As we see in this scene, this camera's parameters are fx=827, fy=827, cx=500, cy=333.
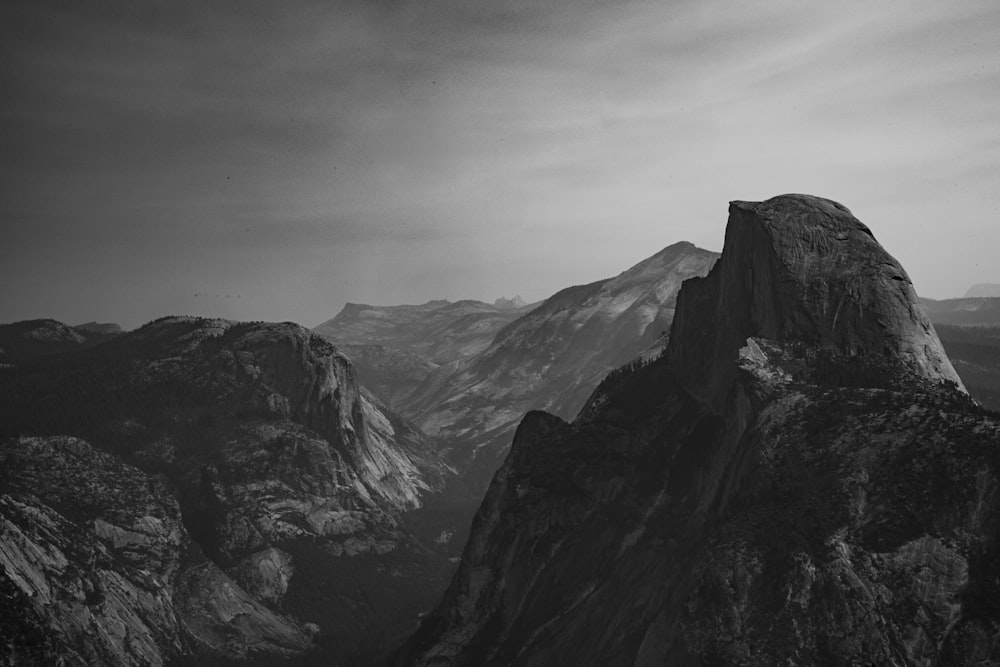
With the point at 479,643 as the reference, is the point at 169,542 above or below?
above

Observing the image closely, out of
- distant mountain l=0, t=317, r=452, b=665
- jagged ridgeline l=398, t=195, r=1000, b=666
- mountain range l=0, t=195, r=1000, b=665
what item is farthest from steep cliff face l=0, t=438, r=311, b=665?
jagged ridgeline l=398, t=195, r=1000, b=666

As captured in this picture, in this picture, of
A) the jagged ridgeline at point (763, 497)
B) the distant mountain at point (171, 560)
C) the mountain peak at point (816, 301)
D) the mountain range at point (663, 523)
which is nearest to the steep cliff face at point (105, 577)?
the distant mountain at point (171, 560)

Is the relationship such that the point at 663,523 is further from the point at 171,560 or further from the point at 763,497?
the point at 171,560

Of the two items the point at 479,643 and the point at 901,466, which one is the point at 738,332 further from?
the point at 479,643

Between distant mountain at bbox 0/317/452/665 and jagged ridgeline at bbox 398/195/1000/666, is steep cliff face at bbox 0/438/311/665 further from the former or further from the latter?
jagged ridgeline at bbox 398/195/1000/666

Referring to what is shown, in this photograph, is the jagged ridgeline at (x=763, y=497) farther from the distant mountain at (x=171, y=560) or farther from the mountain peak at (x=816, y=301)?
the distant mountain at (x=171, y=560)

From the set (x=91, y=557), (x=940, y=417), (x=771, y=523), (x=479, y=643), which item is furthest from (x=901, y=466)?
(x=91, y=557)

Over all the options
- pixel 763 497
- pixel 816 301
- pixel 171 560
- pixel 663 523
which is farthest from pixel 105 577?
pixel 816 301
